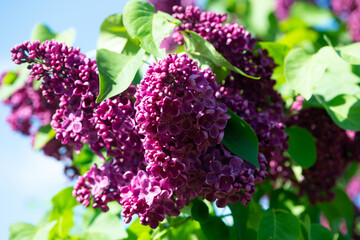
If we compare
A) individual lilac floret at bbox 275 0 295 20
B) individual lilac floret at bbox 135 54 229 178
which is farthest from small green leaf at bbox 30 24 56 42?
individual lilac floret at bbox 275 0 295 20

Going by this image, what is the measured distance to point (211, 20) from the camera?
1.44 metres

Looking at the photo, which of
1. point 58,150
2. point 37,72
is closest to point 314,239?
point 37,72

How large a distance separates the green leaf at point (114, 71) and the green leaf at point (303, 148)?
655 millimetres

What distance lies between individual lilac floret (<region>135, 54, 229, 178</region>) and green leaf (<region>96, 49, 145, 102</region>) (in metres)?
0.08

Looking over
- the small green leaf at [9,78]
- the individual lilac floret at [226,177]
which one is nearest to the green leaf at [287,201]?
the individual lilac floret at [226,177]

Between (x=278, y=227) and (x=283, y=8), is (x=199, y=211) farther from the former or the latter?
(x=283, y=8)

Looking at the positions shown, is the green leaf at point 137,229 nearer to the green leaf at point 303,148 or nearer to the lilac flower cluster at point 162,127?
the lilac flower cluster at point 162,127

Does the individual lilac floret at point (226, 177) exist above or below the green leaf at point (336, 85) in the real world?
above

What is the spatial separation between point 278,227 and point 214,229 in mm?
209

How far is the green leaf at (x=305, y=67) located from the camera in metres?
1.32

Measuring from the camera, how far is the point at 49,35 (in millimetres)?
1745

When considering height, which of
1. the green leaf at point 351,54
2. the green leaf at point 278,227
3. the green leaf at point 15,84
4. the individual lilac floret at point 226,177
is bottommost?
the green leaf at point 278,227

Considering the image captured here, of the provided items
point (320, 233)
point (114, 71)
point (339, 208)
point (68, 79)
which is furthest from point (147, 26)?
point (339, 208)

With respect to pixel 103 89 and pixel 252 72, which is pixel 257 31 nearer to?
pixel 252 72
